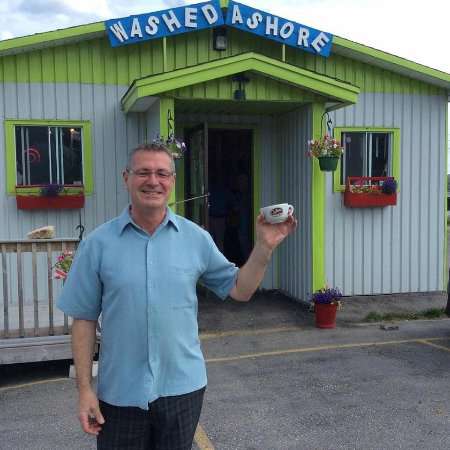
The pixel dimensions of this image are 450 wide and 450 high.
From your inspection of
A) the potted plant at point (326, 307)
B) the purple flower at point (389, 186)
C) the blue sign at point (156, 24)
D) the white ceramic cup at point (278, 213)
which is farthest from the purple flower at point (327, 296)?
the white ceramic cup at point (278, 213)

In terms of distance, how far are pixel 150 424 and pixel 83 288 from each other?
24.0 inches

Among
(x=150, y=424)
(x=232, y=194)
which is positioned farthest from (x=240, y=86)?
(x=150, y=424)

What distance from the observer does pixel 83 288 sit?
2.25m

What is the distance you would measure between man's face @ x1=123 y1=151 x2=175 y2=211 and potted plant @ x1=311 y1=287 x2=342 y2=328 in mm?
4947

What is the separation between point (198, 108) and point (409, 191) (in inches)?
141

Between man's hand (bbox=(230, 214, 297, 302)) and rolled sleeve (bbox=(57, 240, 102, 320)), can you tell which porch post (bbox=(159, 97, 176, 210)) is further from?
rolled sleeve (bbox=(57, 240, 102, 320))

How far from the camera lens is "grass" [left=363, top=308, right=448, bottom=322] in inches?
295

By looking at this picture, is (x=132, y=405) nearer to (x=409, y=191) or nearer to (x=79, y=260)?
(x=79, y=260)

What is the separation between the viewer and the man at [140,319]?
222cm

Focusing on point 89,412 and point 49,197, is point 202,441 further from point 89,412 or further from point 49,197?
point 49,197

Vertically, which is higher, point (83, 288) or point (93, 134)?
point (93, 134)

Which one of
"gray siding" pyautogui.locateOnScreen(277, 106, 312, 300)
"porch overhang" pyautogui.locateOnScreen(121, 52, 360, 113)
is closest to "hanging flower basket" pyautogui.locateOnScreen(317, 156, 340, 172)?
"gray siding" pyautogui.locateOnScreen(277, 106, 312, 300)

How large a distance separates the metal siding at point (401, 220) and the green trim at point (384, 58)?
45 cm

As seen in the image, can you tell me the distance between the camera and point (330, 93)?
7137mm
